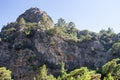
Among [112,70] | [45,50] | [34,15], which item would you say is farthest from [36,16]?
[112,70]

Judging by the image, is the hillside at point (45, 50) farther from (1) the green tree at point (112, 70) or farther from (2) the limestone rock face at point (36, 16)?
(1) the green tree at point (112, 70)

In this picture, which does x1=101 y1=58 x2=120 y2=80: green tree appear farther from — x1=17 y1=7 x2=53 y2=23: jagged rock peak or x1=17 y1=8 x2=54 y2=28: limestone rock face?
x1=17 y1=7 x2=53 y2=23: jagged rock peak

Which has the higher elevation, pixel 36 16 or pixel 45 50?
pixel 36 16

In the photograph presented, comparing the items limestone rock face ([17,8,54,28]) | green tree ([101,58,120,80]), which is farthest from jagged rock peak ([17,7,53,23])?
green tree ([101,58,120,80])

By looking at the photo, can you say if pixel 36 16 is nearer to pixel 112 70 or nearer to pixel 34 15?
pixel 34 15

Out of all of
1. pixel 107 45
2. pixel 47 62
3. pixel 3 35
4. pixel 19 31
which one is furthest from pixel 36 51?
pixel 107 45

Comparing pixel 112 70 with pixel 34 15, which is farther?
pixel 34 15

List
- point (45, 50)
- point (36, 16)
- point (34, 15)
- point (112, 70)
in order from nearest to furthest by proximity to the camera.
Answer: point (112, 70), point (45, 50), point (36, 16), point (34, 15)

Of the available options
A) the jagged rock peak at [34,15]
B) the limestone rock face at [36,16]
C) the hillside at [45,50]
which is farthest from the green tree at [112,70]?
the jagged rock peak at [34,15]

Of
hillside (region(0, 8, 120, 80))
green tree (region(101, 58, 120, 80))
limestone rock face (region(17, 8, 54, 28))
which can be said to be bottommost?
green tree (region(101, 58, 120, 80))

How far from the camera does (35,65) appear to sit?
117 m

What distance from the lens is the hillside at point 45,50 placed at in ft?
386

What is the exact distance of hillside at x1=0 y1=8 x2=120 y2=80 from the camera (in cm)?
11775

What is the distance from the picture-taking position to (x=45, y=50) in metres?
123
